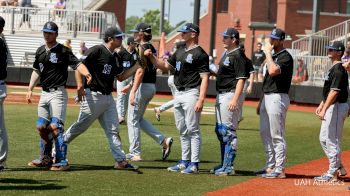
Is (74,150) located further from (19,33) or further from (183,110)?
(19,33)

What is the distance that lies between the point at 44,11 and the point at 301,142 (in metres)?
26.2

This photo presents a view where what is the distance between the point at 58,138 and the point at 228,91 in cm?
254

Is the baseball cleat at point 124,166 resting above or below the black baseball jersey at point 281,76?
below

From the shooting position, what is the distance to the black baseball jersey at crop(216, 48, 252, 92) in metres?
12.7

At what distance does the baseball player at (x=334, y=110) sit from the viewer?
40.5ft

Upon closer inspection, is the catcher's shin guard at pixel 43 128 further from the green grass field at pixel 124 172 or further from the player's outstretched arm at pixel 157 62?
the player's outstretched arm at pixel 157 62

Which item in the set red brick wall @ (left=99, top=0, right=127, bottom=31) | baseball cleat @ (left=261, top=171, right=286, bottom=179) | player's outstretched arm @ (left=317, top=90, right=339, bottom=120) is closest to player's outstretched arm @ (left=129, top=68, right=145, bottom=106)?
baseball cleat @ (left=261, top=171, right=286, bottom=179)

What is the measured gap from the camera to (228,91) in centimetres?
1279

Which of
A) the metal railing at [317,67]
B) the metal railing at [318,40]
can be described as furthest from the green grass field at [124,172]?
the metal railing at [318,40]

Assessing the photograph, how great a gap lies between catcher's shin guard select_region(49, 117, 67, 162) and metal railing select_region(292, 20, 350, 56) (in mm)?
26393

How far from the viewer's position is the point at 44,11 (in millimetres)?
42750

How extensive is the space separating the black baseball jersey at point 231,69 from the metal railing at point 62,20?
98.9ft

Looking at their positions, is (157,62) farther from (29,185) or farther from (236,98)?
(29,185)

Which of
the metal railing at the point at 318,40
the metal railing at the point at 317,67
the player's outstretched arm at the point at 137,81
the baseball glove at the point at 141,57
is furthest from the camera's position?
the metal railing at the point at 318,40
